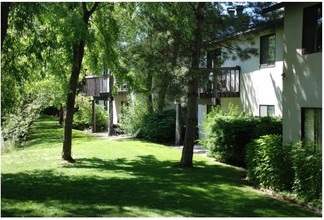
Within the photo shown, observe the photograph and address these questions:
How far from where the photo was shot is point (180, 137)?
74.7 ft

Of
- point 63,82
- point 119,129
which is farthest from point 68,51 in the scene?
point 119,129

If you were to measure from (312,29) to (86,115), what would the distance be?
86.2 ft

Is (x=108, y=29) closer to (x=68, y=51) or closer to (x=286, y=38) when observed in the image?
(x=68, y=51)

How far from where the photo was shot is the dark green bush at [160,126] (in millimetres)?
23953

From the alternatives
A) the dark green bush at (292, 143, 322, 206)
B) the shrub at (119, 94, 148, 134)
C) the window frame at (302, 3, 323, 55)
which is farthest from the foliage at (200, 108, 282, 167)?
the shrub at (119, 94, 148, 134)

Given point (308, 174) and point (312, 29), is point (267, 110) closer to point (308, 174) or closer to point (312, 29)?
point (312, 29)

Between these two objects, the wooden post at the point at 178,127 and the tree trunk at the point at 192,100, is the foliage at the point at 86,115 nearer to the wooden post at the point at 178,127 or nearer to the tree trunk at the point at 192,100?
the wooden post at the point at 178,127

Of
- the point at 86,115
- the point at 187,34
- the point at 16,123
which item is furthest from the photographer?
the point at 86,115

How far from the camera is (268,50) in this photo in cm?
1839

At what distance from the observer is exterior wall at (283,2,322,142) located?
10.3m

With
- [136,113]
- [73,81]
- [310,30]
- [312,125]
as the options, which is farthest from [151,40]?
[136,113]

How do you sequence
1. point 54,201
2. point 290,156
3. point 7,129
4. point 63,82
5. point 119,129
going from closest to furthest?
point 54,201 < point 290,156 < point 63,82 < point 7,129 < point 119,129

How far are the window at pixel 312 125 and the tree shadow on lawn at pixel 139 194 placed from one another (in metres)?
2.11

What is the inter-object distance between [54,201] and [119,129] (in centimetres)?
2163
